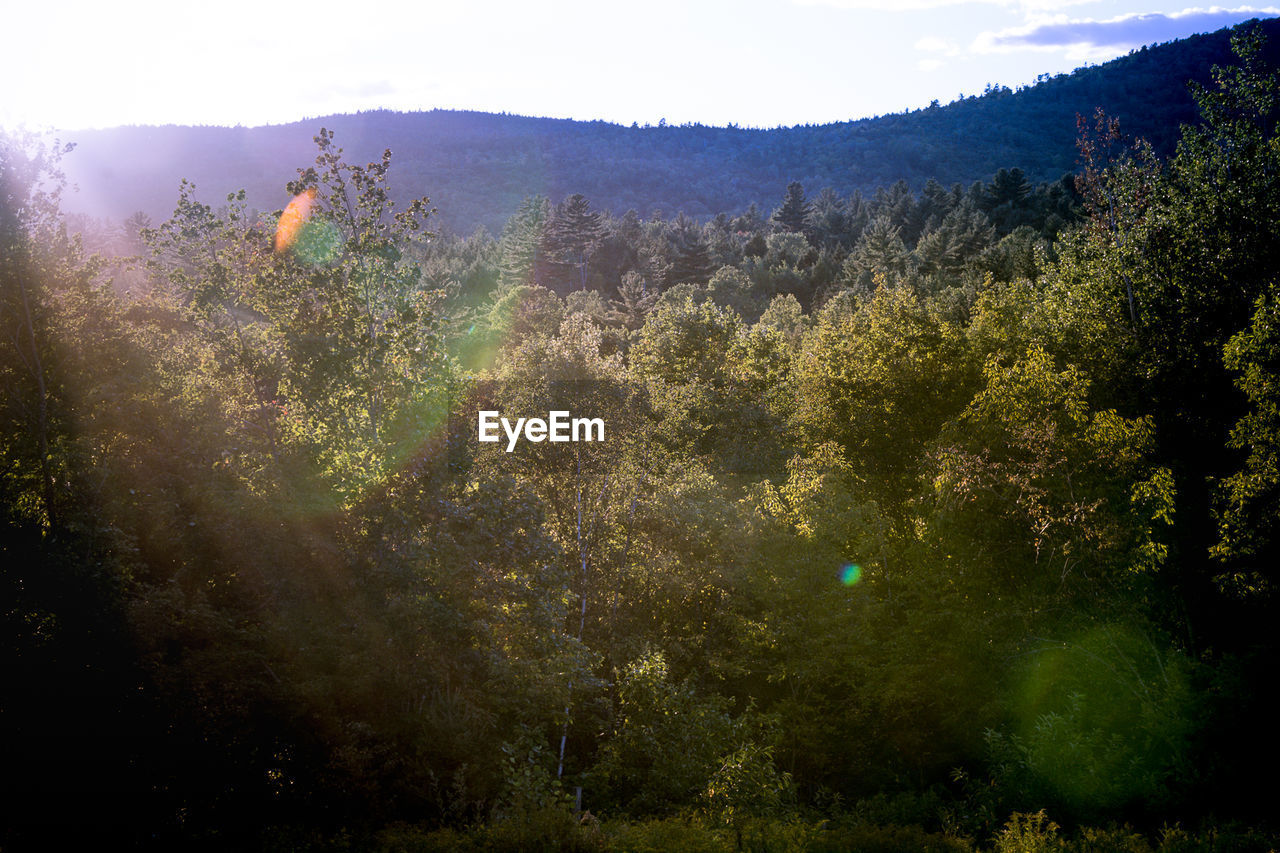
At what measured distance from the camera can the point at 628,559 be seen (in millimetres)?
24406

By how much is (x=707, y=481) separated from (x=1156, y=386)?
13.7 m

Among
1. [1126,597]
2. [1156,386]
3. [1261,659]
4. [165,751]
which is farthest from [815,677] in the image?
[165,751]

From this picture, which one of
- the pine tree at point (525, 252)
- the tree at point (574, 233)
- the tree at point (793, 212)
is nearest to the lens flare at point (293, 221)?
the pine tree at point (525, 252)

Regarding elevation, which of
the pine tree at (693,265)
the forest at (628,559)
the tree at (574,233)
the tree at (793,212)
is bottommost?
the forest at (628,559)

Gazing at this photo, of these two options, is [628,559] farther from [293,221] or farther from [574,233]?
[574,233]

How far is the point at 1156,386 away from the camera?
2353 centimetres

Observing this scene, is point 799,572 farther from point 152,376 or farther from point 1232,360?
point 152,376

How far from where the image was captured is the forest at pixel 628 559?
52.9 feet

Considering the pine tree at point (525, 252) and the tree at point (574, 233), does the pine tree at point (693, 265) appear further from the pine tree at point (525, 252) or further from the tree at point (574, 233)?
the pine tree at point (525, 252)

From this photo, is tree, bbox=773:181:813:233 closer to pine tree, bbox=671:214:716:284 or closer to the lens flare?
pine tree, bbox=671:214:716:284

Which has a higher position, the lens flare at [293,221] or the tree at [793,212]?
the tree at [793,212]

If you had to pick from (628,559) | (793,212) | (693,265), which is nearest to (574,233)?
(693,265)

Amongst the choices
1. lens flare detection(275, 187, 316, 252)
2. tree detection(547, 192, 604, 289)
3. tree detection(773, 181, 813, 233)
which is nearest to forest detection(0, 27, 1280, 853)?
lens flare detection(275, 187, 316, 252)

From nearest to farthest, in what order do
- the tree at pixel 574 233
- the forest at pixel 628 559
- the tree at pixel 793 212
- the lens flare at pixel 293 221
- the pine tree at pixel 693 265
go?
1. the forest at pixel 628 559
2. the lens flare at pixel 293 221
3. the pine tree at pixel 693 265
4. the tree at pixel 574 233
5. the tree at pixel 793 212
